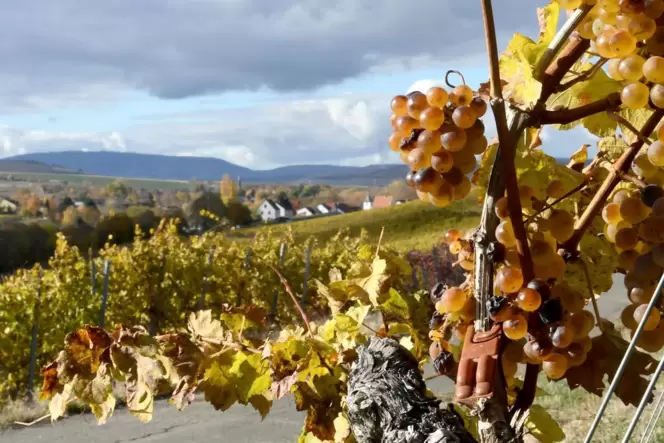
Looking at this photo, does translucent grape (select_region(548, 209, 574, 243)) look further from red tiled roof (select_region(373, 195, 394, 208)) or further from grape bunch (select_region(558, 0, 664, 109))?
red tiled roof (select_region(373, 195, 394, 208))

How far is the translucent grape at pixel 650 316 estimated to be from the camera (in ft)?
3.43

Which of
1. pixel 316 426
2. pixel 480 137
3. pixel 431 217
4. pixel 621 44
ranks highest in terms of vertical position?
pixel 621 44

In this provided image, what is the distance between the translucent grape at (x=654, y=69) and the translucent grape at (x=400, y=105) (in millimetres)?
309

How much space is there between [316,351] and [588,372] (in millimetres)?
540

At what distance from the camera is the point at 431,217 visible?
34688mm

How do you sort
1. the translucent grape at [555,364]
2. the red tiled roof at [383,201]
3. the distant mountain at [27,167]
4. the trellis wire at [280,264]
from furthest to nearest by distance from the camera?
the distant mountain at [27,167] < the red tiled roof at [383,201] < the trellis wire at [280,264] < the translucent grape at [555,364]

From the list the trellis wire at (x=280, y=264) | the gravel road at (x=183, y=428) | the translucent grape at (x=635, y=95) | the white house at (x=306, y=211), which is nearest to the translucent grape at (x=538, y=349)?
the translucent grape at (x=635, y=95)

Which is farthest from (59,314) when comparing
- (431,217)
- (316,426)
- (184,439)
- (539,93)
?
(431,217)

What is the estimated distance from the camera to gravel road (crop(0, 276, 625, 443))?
23.6 ft

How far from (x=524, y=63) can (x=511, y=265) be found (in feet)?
0.90

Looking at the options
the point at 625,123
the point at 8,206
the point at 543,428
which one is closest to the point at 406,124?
the point at 625,123

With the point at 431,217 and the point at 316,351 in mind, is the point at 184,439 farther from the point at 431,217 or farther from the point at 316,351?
the point at 431,217

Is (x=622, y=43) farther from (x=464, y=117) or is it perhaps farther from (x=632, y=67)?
(x=464, y=117)

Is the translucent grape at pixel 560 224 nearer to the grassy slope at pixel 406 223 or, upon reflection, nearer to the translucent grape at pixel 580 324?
the translucent grape at pixel 580 324
